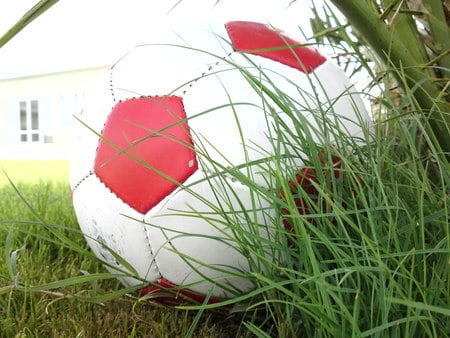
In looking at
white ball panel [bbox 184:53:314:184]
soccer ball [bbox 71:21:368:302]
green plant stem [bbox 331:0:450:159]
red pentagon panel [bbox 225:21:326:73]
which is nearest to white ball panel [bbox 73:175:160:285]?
soccer ball [bbox 71:21:368:302]

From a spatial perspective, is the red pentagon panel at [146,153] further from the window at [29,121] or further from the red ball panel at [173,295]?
the window at [29,121]

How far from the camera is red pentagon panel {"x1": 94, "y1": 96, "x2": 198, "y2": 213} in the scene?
3.69 feet

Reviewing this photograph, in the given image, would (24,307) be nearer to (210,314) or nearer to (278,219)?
(210,314)

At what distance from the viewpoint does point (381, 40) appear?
1082 mm

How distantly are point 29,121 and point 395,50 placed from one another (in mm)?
14940

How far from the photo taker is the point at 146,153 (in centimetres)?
115

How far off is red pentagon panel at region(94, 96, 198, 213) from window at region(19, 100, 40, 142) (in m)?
14.2

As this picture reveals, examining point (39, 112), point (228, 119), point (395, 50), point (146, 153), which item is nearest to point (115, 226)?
point (146, 153)

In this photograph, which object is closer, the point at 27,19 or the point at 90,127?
the point at 27,19

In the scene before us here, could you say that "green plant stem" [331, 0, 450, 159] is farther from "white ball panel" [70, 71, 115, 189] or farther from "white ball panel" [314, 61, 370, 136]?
"white ball panel" [70, 71, 115, 189]

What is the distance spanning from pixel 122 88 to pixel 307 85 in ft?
1.35

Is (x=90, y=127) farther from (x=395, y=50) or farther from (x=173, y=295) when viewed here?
(x=395, y=50)

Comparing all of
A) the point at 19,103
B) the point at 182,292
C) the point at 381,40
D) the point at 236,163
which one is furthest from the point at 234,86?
the point at 19,103

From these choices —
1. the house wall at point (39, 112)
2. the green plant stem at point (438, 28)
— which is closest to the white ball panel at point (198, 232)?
the green plant stem at point (438, 28)
